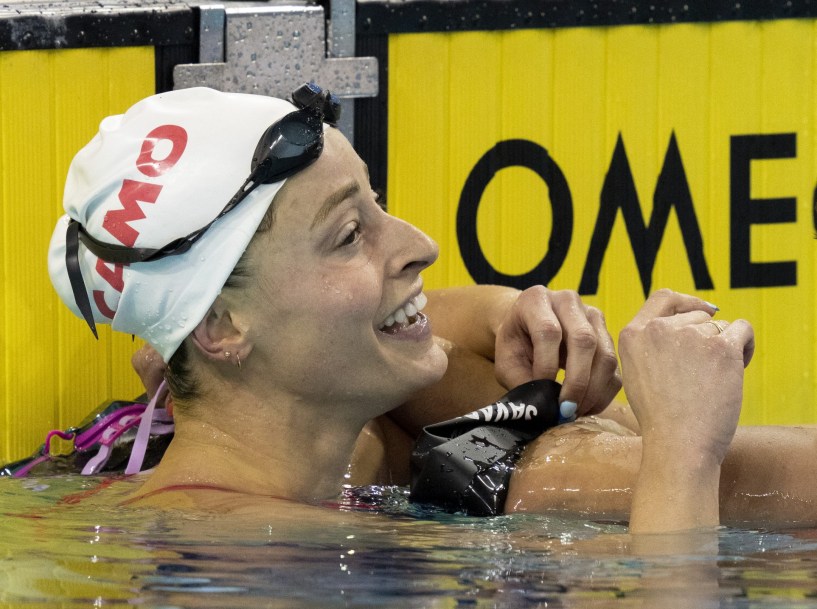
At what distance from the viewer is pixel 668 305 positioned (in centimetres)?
236

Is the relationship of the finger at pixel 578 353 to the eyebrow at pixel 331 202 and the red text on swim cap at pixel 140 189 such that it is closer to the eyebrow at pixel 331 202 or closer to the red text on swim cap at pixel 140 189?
the eyebrow at pixel 331 202

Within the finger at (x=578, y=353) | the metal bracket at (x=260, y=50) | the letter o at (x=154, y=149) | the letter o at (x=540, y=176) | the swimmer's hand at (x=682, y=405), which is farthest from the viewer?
the letter o at (x=540, y=176)

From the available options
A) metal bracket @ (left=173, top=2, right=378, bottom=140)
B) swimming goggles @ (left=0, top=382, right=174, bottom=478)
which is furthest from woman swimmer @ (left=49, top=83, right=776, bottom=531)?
metal bracket @ (left=173, top=2, right=378, bottom=140)

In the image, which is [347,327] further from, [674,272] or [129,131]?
Answer: [674,272]

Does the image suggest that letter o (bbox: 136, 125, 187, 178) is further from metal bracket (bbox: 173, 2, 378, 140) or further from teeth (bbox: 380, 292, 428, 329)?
metal bracket (bbox: 173, 2, 378, 140)

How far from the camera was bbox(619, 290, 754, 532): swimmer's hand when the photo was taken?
6.85 ft

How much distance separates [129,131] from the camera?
240 centimetres

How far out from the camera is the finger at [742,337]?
2.23 m

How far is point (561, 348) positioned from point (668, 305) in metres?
0.41

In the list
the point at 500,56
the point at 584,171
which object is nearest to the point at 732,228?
the point at 584,171

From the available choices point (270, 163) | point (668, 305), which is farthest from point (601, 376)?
point (270, 163)

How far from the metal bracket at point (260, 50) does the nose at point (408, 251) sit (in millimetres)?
1066

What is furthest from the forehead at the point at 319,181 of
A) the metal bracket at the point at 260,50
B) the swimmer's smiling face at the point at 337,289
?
the metal bracket at the point at 260,50

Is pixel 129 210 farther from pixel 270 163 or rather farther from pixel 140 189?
pixel 270 163
